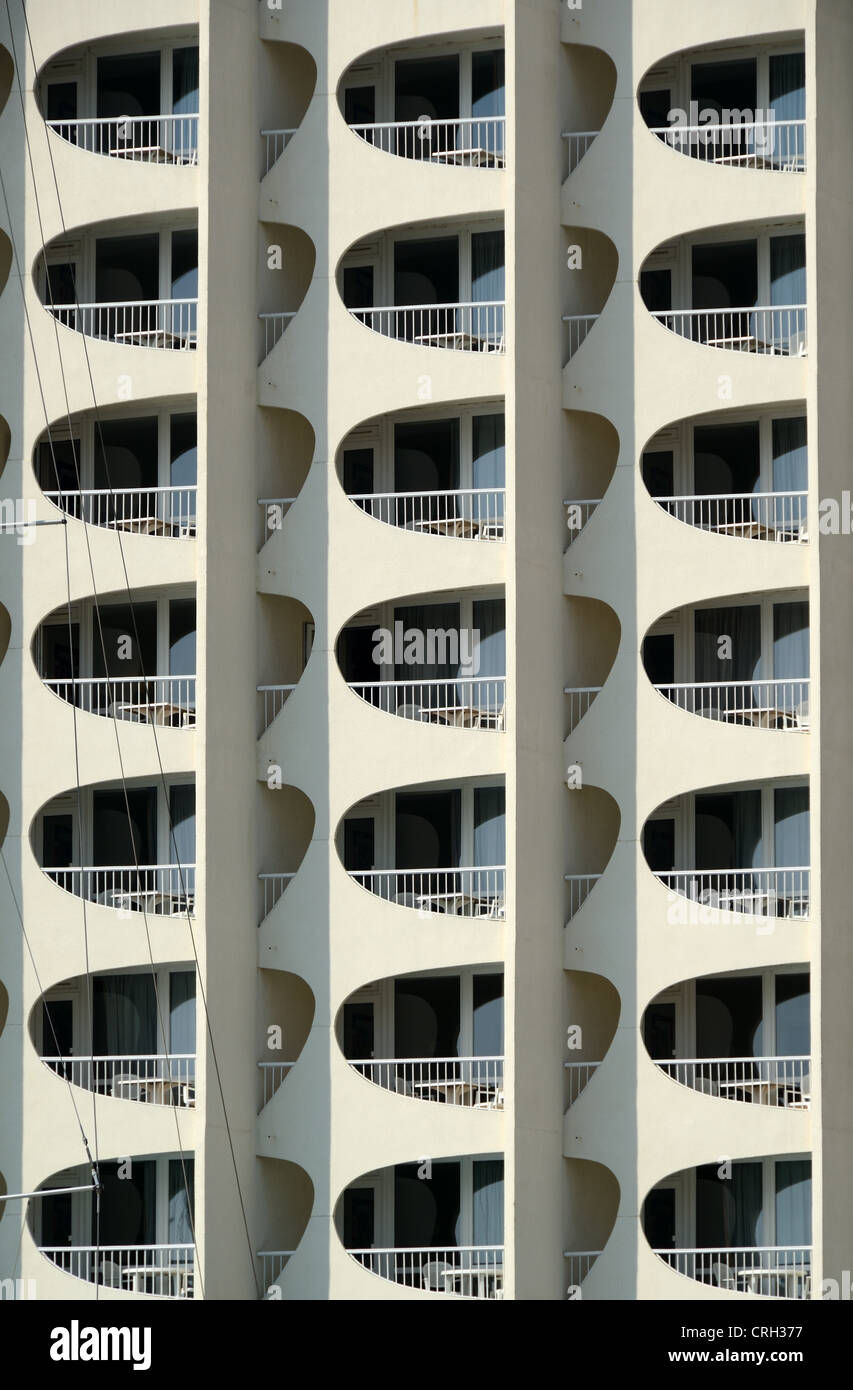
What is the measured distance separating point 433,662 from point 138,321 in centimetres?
800

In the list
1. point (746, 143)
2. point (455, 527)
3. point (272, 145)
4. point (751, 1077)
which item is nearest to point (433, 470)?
point (455, 527)

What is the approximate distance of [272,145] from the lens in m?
47.7

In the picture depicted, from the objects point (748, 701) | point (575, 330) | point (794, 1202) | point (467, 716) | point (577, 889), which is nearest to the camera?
point (794, 1202)

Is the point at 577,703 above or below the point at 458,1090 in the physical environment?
above

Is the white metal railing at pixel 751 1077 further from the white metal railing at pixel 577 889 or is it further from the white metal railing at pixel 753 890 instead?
the white metal railing at pixel 577 889

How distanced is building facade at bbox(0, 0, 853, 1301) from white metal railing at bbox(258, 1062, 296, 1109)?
0.06 metres

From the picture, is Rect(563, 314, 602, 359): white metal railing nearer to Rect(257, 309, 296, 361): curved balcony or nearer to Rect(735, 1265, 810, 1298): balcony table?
Rect(257, 309, 296, 361): curved balcony

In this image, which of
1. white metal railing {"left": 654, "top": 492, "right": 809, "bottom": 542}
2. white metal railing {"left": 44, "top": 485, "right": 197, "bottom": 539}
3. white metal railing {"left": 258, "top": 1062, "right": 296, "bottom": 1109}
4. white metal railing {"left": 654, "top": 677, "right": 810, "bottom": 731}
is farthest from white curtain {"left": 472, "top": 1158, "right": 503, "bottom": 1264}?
white metal railing {"left": 44, "top": 485, "right": 197, "bottom": 539}

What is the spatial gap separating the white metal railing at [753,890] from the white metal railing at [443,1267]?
639 cm

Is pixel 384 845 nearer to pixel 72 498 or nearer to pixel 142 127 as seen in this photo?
pixel 72 498

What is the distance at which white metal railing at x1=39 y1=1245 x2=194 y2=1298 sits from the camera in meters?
44.8

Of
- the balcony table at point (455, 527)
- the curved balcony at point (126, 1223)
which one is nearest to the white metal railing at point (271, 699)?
the balcony table at point (455, 527)

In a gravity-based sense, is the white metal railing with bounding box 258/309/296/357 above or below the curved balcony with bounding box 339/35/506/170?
below

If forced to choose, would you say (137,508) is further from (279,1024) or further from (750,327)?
(750,327)
